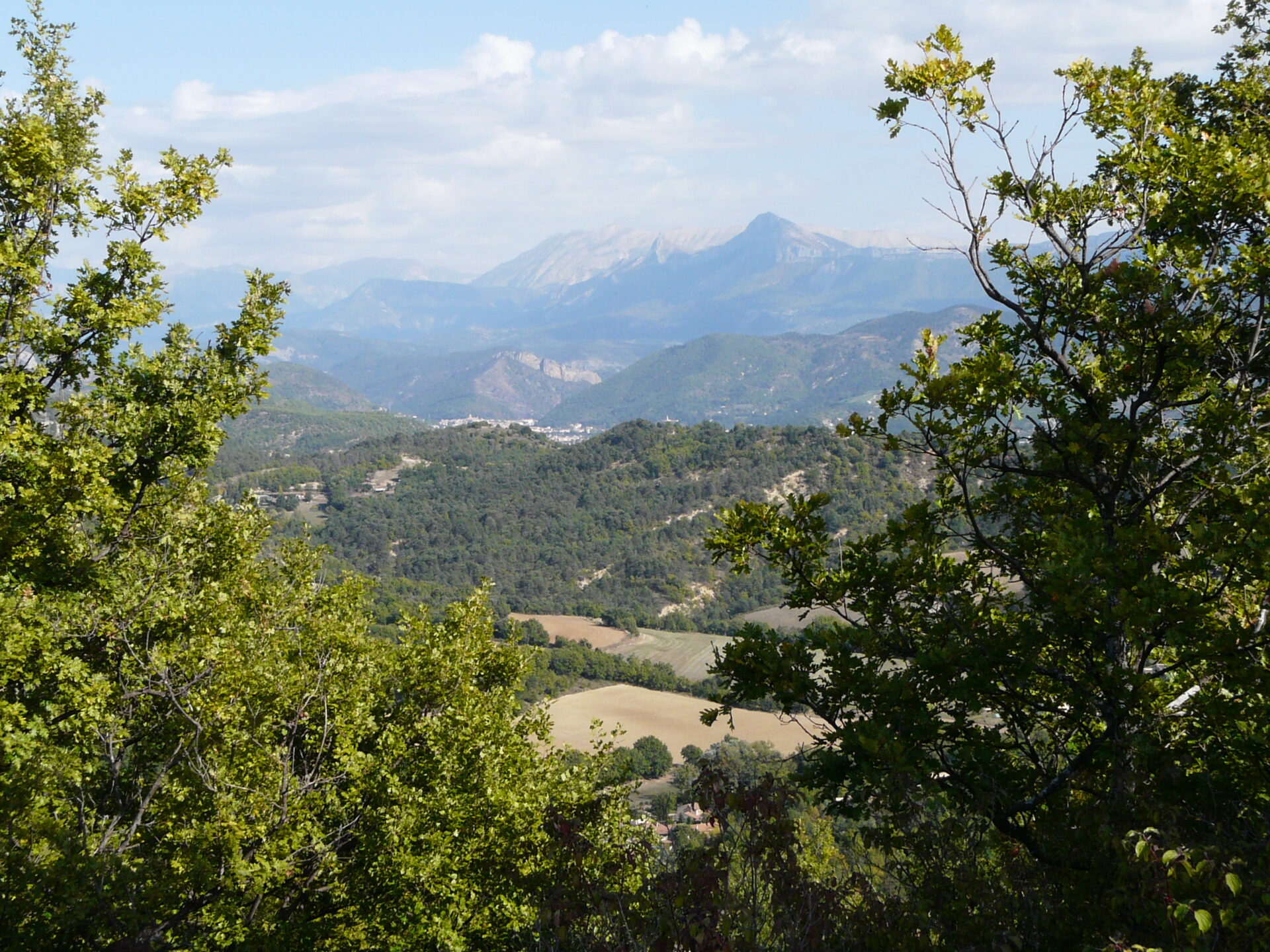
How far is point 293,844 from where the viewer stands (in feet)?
31.2

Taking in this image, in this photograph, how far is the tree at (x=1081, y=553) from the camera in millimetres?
5004

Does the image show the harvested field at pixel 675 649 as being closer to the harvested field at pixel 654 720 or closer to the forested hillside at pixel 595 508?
the forested hillside at pixel 595 508

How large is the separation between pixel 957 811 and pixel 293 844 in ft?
24.3

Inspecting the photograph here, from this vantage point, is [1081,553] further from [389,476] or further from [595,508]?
[389,476]

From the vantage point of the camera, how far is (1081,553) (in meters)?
5.23

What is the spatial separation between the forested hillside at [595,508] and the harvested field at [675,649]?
697cm

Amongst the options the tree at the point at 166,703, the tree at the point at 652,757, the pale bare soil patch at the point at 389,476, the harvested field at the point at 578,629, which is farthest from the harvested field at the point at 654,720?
the pale bare soil patch at the point at 389,476

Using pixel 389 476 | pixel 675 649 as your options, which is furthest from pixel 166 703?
pixel 389 476

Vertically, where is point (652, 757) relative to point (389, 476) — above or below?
above

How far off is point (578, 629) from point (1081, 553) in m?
109

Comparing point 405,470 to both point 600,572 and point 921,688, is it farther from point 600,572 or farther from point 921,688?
point 921,688

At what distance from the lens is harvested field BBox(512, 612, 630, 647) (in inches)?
4208

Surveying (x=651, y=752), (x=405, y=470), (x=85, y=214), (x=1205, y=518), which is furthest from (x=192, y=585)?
(x=405, y=470)

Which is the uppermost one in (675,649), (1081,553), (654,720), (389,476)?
(1081,553)
